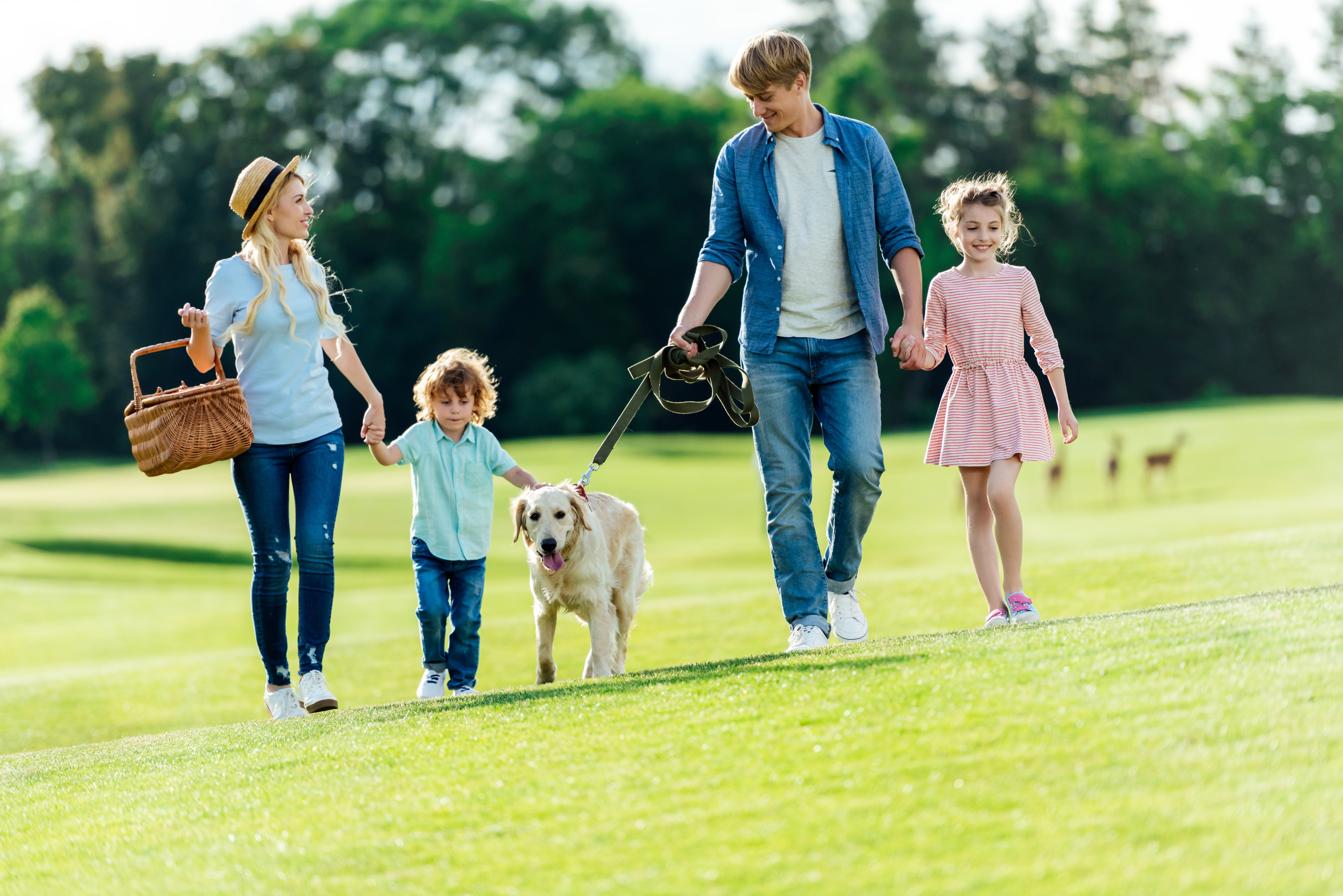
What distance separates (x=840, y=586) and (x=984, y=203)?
1.96 metres

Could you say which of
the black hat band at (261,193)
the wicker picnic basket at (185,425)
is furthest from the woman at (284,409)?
the wicker picnic basket at (185,425)

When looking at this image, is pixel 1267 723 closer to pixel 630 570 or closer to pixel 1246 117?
pixel 630 570

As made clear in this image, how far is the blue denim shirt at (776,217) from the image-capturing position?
5.80 m

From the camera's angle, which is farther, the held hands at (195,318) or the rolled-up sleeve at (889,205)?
the rolled-up sleeve at (889,205)

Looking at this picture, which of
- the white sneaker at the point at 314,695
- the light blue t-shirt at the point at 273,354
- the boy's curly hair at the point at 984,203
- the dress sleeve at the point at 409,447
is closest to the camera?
the light blue t-shirt at the point at 273,354

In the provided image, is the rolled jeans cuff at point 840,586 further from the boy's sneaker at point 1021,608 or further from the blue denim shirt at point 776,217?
the blue denim shirt at point 776,217

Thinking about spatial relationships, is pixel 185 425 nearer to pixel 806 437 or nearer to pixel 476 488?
pixel 476 488

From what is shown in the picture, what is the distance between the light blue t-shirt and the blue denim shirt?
1.85 metres

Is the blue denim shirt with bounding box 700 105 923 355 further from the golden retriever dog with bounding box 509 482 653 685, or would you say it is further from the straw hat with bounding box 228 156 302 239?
the straw hat with bounding box 228 156 302 239

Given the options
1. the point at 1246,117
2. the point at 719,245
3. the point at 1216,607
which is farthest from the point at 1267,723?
the point at 1246,117

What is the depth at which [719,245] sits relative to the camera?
596 centimetres

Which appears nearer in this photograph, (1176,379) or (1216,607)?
(1216,607)

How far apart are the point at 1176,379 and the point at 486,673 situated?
49642 millimetres

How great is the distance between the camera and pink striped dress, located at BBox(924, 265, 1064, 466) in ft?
20.4
